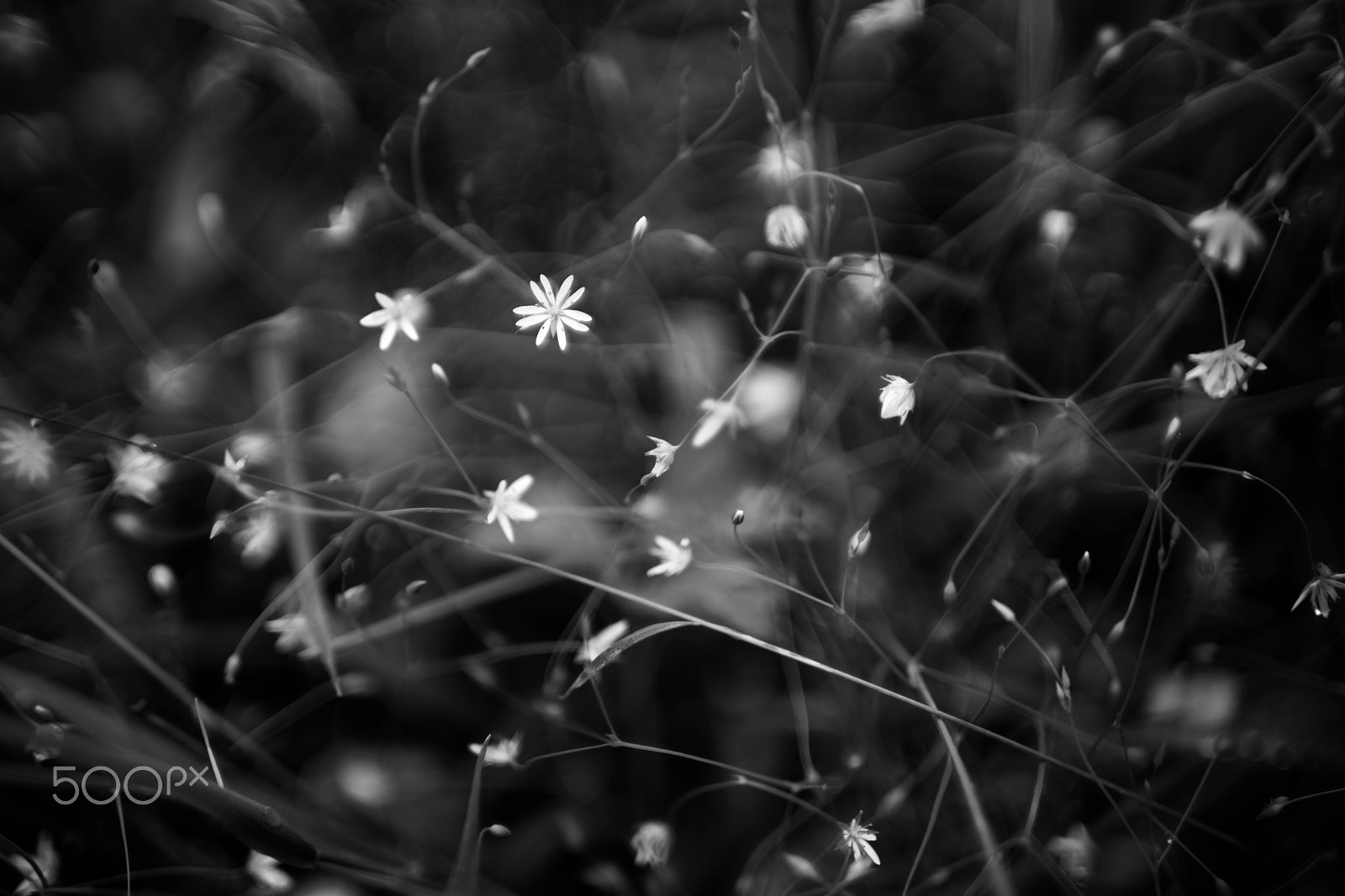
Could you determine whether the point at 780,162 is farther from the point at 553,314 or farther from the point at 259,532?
the point at 259,532

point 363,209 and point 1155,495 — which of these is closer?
point 1155,495

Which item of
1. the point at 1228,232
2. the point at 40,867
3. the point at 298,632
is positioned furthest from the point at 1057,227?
the point at 40,867

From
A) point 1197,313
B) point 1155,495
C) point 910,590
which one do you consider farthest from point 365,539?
point 1197,313

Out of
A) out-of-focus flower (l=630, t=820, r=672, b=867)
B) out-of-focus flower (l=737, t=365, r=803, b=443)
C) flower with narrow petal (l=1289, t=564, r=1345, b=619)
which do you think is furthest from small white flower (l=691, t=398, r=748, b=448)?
flower with narrow petal (l=1289, t=564, r=1345, b=619)

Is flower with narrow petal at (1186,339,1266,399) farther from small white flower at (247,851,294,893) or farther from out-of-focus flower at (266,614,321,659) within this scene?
small white flower at (247,851,294,893)

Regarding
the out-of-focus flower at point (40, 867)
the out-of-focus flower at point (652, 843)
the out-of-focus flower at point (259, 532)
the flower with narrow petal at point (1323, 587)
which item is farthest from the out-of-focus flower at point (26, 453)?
the flower with narrow petal at point (1323, 587)

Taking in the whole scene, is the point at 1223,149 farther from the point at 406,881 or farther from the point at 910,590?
the point at 406,881

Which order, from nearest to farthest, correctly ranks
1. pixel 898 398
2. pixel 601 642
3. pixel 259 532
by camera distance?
pixel 898 398
pixel 601 642
pixel 259 532
